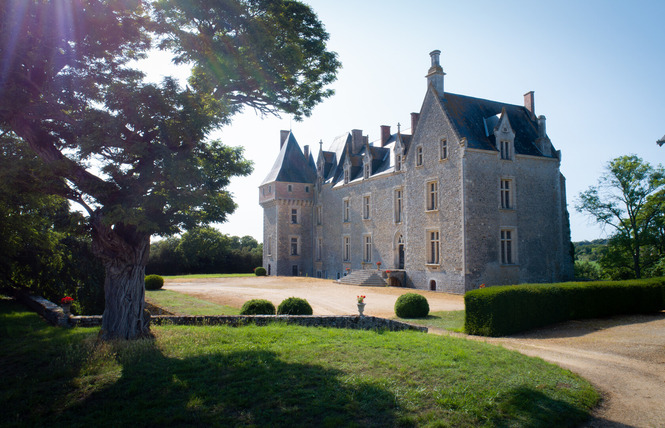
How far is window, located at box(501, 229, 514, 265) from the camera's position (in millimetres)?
22000

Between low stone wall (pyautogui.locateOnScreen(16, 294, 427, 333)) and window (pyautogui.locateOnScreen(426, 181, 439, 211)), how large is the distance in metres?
13.0

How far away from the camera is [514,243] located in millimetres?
22219

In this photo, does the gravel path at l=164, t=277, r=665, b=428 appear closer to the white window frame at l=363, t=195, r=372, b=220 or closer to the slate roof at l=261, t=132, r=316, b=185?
the white window frame at l=363, t=195, r=372, b=220

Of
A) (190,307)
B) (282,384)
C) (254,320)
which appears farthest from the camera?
(190,307)

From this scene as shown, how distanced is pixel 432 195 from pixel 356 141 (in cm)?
1236

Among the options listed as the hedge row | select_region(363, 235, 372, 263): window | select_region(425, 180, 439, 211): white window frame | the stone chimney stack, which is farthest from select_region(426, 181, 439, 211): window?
the hedge row

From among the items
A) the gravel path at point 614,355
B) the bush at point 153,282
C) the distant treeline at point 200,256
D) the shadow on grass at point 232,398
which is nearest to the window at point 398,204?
the gravel path at point 614,355

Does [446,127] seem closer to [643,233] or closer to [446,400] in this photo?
[643,233]

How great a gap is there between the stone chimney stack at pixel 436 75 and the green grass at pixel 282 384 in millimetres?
17771

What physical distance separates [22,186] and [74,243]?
10.0 metres

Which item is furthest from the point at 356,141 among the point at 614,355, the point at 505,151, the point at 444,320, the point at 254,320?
the point at 614,355

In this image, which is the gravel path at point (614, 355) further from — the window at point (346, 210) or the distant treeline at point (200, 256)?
the distant treeline at point (200, 256)

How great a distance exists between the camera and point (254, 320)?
430 inches

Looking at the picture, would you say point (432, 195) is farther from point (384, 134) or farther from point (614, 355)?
point (614, 355)
